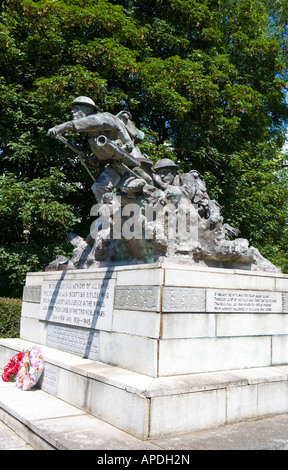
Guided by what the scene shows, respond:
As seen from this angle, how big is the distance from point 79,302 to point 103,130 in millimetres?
2881

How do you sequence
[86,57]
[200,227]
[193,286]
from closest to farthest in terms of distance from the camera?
[193,286]
[200,227]
[86,57]

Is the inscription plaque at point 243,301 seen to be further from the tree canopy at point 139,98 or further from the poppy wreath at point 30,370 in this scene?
the tree canopy at point 139,98

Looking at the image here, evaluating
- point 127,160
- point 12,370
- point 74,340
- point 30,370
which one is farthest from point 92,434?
point 127,160

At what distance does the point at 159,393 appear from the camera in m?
4.18

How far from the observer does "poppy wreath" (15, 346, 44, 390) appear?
600 cm

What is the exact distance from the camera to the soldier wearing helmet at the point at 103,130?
6.86 m

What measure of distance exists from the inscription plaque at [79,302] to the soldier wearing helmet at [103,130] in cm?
172

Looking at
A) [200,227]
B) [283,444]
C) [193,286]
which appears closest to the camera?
[283,444]

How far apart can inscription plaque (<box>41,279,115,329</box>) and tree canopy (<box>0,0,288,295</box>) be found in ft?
13.9

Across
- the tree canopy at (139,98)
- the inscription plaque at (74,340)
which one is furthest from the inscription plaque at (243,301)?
the tree canopy at (139,98)

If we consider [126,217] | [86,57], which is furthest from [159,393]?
[86,57]

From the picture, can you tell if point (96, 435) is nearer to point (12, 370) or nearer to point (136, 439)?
point (136, 439)

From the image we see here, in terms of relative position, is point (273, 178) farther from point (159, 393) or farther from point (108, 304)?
point (159, 393)

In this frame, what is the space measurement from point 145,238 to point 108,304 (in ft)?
3.50
